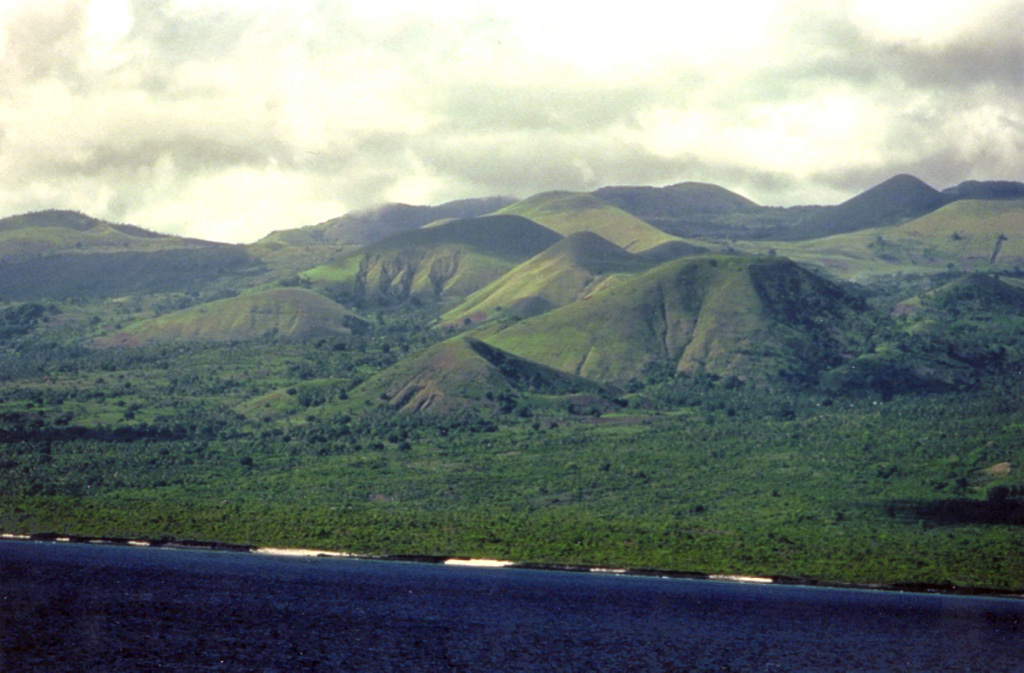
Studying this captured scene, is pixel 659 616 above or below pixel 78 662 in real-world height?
below

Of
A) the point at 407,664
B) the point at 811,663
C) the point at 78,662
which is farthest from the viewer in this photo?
the point at 811,663

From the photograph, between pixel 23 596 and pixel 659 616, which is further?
pixel 659 616

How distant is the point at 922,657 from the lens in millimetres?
149250

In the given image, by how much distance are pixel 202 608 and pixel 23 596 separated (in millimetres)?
19997

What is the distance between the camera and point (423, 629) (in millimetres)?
149250

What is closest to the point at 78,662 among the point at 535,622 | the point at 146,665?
the point at 146,665

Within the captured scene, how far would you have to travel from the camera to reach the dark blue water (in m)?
122

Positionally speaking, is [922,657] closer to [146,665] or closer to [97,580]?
[146,665]

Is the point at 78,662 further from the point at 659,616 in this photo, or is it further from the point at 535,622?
the point at 659,616

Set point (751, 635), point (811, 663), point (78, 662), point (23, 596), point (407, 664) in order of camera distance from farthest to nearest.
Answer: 1. point (751, 635)
2. point (23, 596)
3. point (811, 663)
4. point (407, 664)
5. point (78, 662)

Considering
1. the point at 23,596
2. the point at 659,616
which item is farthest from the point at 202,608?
the point at 659,616

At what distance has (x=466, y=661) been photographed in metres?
127

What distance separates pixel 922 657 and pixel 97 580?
103331 millimetres

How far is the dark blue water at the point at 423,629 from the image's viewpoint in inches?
4818
